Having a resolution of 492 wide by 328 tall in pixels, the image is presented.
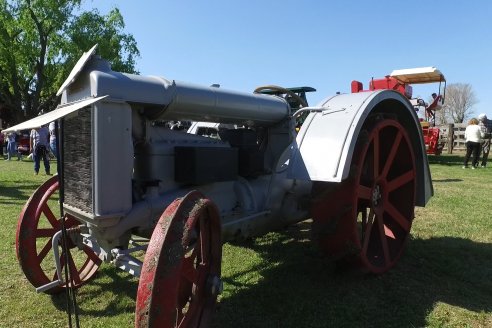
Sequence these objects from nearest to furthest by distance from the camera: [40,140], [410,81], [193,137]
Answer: [193,137] < [40,140] < [410,81]

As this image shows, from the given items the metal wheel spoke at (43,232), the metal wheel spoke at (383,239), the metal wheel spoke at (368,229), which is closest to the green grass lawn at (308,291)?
the metal wheel spoke at (383,239)

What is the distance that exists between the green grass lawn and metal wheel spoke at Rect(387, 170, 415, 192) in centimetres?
65

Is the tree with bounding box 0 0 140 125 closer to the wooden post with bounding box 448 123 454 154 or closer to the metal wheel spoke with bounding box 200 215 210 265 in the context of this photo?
the wooden post with bounding box 448 123 454 154

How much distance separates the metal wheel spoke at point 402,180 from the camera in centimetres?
347

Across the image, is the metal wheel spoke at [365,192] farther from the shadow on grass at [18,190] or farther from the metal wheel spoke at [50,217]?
the shadow on grass at [18,190]

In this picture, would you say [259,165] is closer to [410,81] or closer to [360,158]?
[360,158]

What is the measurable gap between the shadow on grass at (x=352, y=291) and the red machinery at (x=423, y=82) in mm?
8829

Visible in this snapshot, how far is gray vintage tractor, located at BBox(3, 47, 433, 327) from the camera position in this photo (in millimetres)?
2160

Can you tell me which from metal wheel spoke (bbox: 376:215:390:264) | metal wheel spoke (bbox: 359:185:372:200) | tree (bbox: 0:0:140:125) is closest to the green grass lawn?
metal wheel spoke (bbox: 376:215:390:264)

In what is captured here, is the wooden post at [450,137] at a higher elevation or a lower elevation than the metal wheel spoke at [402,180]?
higher

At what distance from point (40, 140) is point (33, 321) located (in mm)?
8435

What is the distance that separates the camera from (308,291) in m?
3.05

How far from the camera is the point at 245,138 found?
307 centimetres

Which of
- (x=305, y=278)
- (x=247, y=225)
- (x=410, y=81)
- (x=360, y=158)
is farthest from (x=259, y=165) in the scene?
(x=410, y=81)
